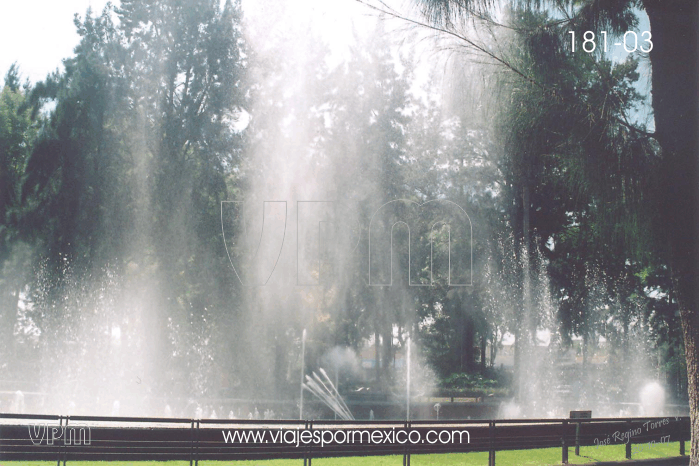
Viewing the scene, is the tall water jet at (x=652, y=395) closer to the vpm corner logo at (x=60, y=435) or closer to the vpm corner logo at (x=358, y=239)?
the vpm corner logo at (x=358, y=239)

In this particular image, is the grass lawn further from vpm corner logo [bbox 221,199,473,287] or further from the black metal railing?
vpm corner logo [bbox 221,199,473,287]

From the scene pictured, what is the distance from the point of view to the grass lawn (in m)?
8.05

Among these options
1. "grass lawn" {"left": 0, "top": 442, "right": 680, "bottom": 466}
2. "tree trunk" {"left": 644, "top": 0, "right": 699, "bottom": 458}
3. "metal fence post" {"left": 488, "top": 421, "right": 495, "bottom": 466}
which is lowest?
"grass lawn" {"left": 0, "top": 442, "right": 680, "bottom": 466}

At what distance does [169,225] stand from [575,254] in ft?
49.4

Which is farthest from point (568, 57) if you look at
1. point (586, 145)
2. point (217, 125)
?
point (217, 125)

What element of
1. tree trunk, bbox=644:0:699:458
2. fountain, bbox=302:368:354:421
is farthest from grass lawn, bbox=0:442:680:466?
fountain, bbox=302:368:354:421

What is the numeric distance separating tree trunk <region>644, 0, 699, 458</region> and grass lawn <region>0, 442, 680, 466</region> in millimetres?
3525

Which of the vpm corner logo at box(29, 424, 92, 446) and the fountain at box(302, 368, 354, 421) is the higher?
the vpm corner logo at box(29, 424, 92, 446)

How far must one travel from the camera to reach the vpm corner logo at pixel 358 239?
75.5ft

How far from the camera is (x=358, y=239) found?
82.9ft

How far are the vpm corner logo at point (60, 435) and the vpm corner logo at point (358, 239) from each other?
15201 millimetres

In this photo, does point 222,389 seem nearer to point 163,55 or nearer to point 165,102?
point 165,102

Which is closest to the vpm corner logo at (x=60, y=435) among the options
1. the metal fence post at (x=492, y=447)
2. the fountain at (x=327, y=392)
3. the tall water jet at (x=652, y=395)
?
the metal fence post at (x=492, y=447)

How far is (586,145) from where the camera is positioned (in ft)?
21.4
